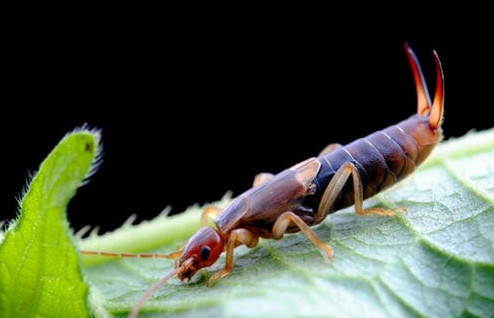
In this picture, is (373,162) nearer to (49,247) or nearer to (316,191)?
(316,191)

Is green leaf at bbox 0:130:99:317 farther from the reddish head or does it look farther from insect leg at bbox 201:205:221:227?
insect leg at bbox 201:205:221:227

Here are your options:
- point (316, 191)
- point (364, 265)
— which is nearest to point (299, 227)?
point (316, 191)

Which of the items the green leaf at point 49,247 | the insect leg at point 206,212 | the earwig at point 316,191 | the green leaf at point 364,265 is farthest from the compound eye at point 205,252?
the green leaf at point 49,247

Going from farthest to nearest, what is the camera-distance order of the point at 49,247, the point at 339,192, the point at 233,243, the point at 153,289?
the point at 339,192 → the point at 233,243 → the point at 153,289 → the point at 49,247

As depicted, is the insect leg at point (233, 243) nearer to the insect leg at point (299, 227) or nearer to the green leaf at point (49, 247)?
the insect leg at point (299, 227)

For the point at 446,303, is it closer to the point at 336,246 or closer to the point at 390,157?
the point at 336,246

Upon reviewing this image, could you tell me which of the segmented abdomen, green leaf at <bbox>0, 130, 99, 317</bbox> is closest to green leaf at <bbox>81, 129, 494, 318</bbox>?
the segmented abdomen
